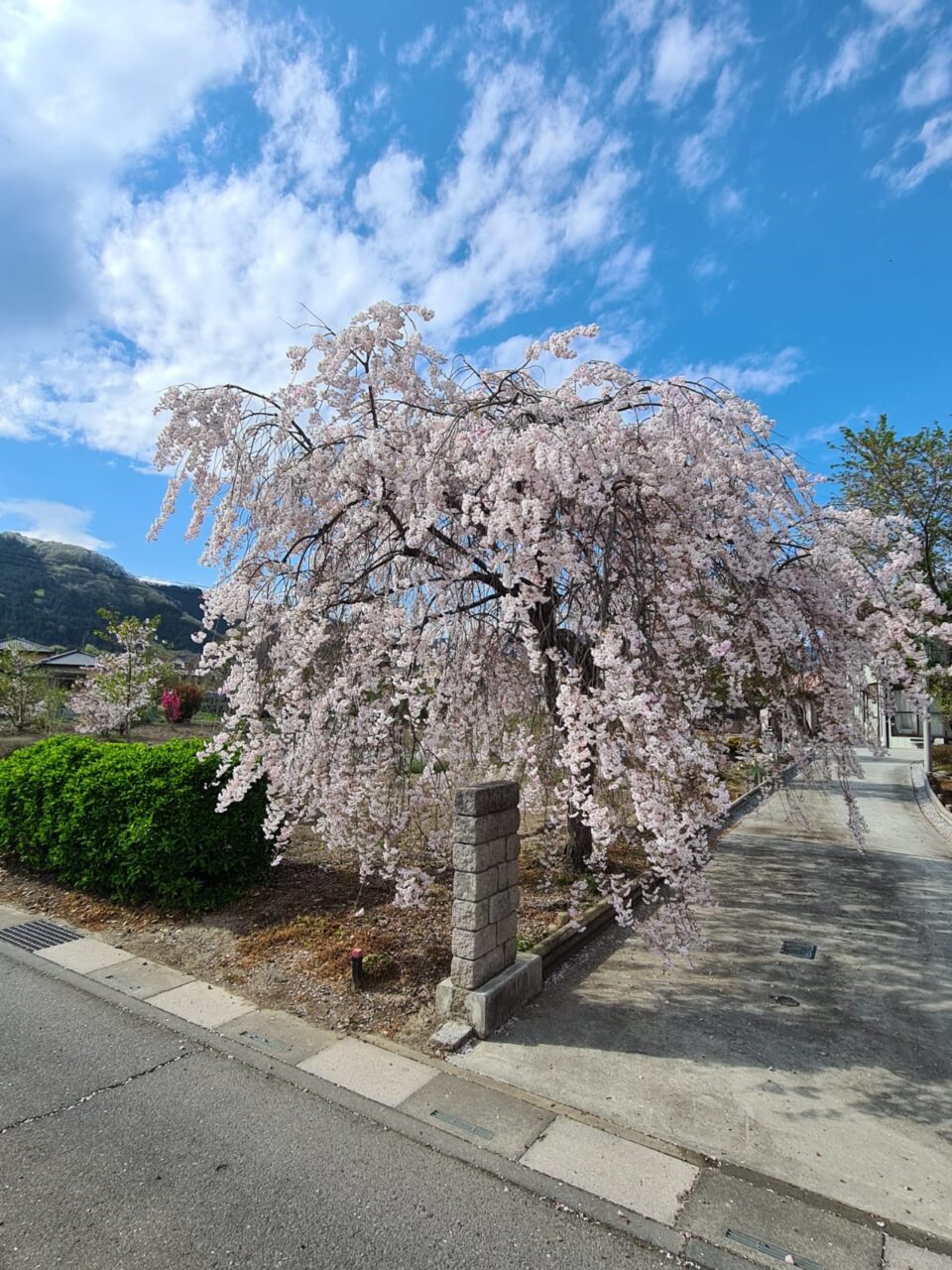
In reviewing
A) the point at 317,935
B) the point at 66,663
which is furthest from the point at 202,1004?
the point at 66,663

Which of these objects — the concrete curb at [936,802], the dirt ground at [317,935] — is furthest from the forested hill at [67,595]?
the dirt ground at [317,935]

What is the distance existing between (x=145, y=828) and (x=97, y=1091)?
10.0 feet

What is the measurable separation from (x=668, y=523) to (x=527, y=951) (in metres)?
3.58

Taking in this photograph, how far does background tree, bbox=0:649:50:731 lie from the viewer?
16.8 meters

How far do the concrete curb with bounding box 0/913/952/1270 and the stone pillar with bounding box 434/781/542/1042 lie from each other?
0.46 metres

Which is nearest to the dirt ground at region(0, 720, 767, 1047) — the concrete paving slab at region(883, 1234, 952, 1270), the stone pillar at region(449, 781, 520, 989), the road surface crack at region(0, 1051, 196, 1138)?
the stone pillar at region(449, 781, 520, 989)

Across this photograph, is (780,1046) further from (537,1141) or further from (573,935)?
(537,1141)

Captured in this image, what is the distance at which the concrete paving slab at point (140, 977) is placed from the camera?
5328mm

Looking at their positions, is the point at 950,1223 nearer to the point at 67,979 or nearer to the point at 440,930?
the point at 440,930

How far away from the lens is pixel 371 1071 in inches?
166

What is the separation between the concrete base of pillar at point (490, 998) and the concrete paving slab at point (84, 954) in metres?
3.04

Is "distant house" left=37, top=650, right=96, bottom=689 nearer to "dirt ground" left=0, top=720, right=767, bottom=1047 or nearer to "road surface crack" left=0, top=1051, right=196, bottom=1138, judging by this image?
"dirt ground" left=0, top=720, right=767, bottom=1047

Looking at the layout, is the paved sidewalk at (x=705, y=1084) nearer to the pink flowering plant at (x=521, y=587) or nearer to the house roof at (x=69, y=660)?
the pink flowering plant at (x=521, y=587)

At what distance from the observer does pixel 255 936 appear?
625 cm
